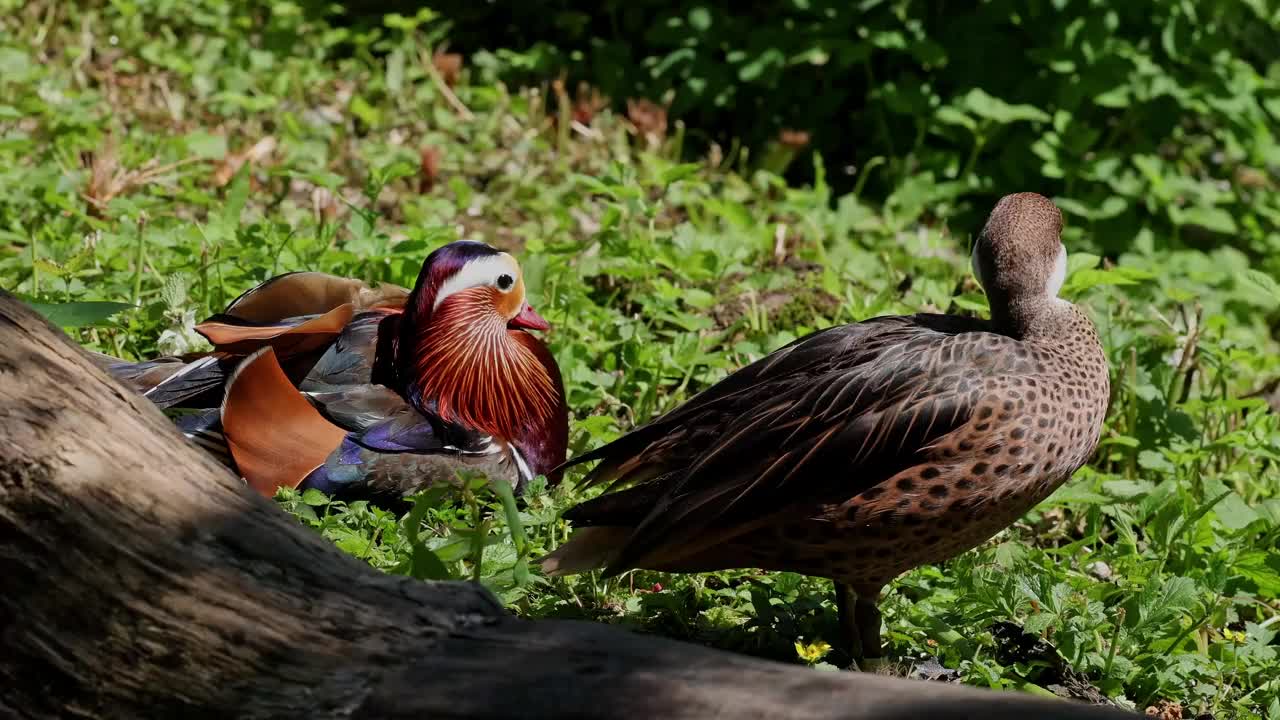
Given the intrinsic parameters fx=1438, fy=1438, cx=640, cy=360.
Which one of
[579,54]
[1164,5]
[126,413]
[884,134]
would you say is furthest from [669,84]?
[126,413]

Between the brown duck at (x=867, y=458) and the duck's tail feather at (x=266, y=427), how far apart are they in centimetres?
86

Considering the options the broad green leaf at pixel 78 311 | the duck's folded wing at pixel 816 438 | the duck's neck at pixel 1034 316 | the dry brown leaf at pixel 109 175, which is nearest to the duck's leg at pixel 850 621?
the duck's folded wing at pixel 816 438

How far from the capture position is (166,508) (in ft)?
7.32

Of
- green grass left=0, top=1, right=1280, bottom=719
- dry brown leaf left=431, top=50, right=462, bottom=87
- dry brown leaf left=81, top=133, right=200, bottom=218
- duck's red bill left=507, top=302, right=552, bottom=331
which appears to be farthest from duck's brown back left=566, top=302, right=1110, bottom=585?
dry brown leaf left=431, top=50, right=462, bottom=87

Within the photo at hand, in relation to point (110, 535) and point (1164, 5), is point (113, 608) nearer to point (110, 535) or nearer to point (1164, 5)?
point (110, 535)

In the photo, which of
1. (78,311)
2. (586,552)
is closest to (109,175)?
(78,311)

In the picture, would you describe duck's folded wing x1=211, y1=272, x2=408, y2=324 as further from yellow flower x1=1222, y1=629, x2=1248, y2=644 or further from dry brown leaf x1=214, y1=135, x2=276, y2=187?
yellow flower x1=1222, y1=629, x2=1248, y2=644

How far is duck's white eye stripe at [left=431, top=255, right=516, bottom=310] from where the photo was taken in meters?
4.02

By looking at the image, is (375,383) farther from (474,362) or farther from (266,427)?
(266,427)

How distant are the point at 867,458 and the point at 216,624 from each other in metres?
1.42

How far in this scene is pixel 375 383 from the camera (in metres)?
4.04

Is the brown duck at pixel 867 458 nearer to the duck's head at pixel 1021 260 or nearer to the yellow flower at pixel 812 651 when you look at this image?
the duck's head at pixel 1021 260

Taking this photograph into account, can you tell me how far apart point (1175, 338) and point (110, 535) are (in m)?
3.76

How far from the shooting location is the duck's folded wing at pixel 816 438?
3016 millimetres
